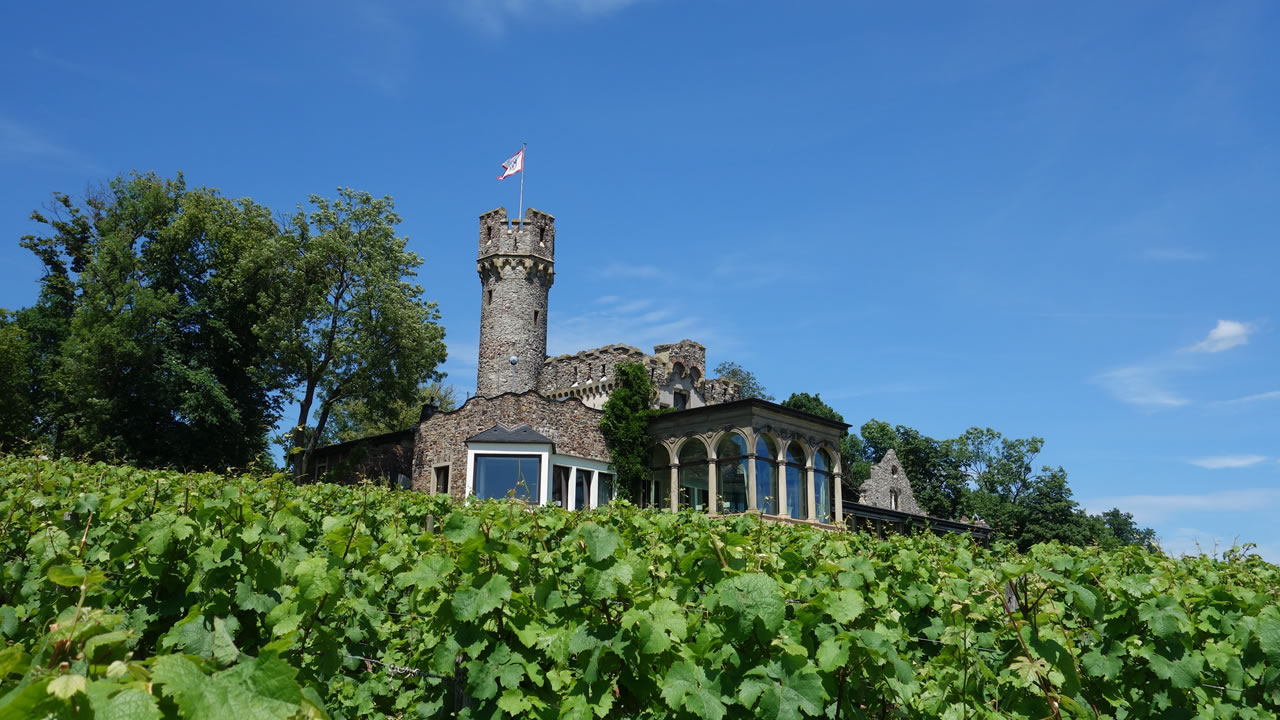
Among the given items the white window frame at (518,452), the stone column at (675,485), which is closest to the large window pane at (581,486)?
the white window frame at (518,452)

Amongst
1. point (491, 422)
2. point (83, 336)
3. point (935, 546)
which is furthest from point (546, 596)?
point (83, 336)

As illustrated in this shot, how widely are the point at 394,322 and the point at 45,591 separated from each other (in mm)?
29791

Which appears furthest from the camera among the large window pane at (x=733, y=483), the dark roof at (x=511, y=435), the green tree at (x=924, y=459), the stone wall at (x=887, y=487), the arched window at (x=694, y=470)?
the green tree at (x=924, y=459)

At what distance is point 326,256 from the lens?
3331 centimetres

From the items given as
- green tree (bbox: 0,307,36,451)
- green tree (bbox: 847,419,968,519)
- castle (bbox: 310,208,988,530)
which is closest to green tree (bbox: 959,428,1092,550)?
green tree (bbox: 847,419,968,519)

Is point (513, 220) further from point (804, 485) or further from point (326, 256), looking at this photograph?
point (804, 485)

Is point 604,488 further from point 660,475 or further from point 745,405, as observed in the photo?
point 745,405

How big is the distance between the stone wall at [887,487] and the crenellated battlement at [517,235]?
20008 mm

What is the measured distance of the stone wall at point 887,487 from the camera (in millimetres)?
44812

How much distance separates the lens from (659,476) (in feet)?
96.2

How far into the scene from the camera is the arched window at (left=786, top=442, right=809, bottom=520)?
89.2 feet

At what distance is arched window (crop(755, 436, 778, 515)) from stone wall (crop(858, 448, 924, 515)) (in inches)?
746

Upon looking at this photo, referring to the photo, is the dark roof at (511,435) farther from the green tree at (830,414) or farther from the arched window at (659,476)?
the green tree at (830,414)

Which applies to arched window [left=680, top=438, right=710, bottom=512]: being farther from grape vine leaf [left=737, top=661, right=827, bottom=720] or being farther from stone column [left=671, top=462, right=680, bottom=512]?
grape vine leaf [left=737, top=661, right=827, bottom=720]
